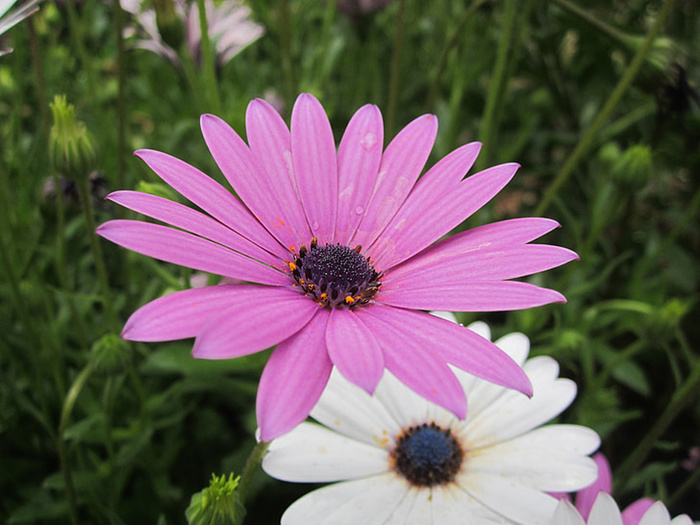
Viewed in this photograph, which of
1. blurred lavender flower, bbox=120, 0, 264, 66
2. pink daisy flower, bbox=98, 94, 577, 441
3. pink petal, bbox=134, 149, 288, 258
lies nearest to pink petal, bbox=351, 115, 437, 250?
pink daisy flower, bbox=98, 94, 577, 441

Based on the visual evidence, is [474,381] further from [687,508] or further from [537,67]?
[537,67]

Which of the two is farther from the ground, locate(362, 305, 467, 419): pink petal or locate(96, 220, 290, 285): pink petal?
locate(96, 220, 290, 285): pink petal

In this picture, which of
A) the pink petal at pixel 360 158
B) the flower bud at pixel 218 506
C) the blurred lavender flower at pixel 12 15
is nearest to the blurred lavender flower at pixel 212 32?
the blurred lavender flower at pixel 12 15

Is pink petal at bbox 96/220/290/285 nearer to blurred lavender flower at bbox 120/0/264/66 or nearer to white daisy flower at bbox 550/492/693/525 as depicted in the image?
white daisy flower at bbox 550/492/693/525

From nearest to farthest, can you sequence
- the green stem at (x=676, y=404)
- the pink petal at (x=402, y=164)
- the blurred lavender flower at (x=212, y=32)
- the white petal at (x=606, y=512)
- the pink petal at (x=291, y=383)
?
the pink petal at (x=291, y=383) → the white petal at (x=606, y=512) → the pink petal at (x=402, y=164) → the green stem at (x=676, y=404) → the blurred lavender flower at (x=212, y=32)

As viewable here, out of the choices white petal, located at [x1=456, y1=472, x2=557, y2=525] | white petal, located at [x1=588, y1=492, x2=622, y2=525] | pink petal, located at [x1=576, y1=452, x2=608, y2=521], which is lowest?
pink petal, located at [x1=576, y1=452, x2=608, y2=521]

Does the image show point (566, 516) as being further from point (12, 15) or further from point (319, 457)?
point (12, 15)

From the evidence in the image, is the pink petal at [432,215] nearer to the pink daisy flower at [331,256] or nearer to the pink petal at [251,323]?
the pink daisy flower at [331,256]
